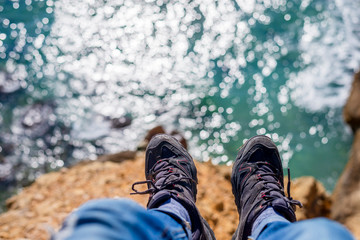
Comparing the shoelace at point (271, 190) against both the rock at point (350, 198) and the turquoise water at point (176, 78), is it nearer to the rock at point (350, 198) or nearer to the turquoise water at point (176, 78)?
the rock at point (350, 198)

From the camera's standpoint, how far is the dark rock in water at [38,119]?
7539 mm

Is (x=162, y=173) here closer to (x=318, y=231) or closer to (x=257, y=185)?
(x=257, y=185)

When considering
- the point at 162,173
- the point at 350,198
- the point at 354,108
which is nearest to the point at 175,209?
the point at 162,173

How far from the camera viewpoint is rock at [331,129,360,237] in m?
4.41

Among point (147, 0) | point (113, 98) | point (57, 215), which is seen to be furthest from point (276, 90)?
point (57, 215)

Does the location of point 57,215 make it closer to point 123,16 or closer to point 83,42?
point 83,42

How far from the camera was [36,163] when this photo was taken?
7.11m

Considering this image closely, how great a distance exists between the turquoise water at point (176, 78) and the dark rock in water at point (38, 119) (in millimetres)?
24

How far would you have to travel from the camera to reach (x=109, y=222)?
4.01ft

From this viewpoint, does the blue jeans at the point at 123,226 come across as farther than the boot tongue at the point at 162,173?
No

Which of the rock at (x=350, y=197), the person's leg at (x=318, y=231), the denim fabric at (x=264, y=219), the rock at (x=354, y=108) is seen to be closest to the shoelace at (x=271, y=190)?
the denim fabric at (x=264, y=219)

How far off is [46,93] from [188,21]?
402 cm

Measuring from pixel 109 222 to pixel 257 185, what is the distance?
1560 millimetres

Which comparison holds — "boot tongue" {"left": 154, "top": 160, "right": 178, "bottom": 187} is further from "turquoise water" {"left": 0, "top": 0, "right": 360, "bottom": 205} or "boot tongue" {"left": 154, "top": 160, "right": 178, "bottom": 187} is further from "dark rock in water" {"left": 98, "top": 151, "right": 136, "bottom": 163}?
"turquoise water" {"left": 0, "top": 0, "right": 360, "bottom": 205}
